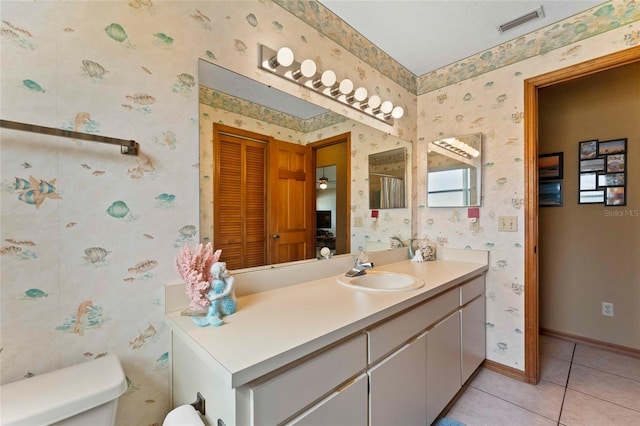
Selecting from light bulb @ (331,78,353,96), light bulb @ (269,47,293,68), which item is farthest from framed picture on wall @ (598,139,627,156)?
light bulb @ (269,47,293,68)

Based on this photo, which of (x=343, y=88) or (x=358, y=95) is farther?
(x=358, y=95)

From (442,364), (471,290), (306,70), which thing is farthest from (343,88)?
(442,364)

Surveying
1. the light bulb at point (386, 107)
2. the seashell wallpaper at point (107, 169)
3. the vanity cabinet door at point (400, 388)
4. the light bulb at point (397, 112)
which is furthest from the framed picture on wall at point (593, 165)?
the vanity cabinet door at point (400, 388)

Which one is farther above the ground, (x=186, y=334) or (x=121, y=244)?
(x=121, y=244)

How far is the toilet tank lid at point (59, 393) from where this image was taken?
2.13 ft

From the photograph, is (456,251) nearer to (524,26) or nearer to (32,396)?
(524,26)

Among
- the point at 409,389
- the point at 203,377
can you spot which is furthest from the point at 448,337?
the point at 203,377

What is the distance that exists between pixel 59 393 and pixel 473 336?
2.15 metres

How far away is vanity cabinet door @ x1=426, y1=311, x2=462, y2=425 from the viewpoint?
1.42 m

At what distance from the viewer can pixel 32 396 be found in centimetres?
70

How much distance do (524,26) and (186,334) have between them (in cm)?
259

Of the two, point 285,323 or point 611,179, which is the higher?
point 611,179

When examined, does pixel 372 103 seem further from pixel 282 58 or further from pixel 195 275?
pixel 195 275

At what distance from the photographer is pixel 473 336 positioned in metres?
1.89
